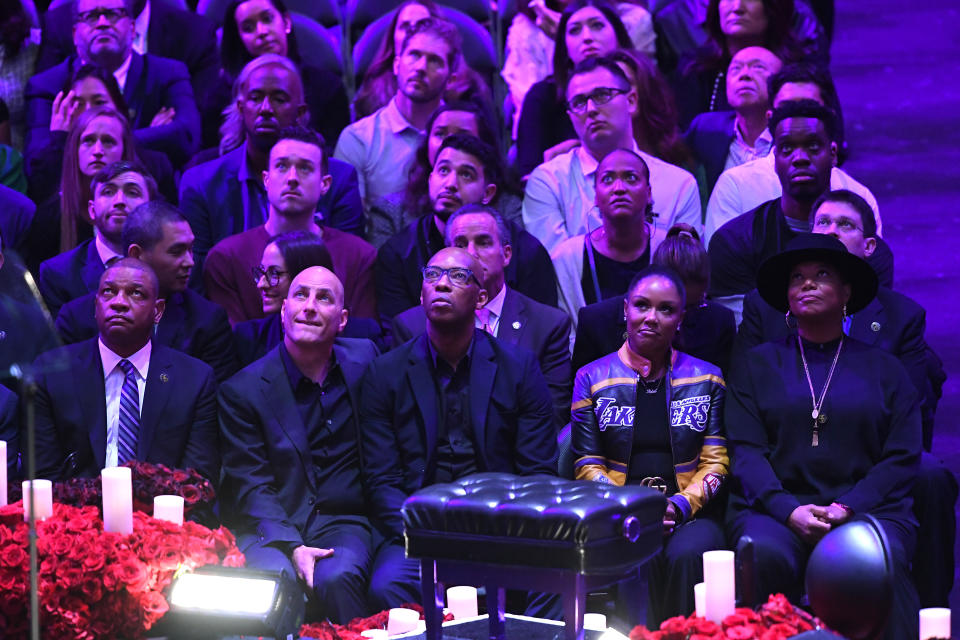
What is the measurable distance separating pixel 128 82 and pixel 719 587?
4512 millimetres

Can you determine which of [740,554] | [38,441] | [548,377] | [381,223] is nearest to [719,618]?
[740,554]

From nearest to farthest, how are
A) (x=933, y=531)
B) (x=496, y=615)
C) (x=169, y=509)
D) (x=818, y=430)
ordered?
(x=496, y=615) < (x=169, y=509) < (x=818, y=430) < (x=933, y=531)

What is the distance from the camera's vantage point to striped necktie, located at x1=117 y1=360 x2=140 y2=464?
4531 mm

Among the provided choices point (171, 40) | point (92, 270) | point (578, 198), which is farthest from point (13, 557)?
point (171, 40)

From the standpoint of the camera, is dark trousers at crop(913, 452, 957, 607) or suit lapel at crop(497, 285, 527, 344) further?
suit lapel at crop(497, 285, 527, 344)

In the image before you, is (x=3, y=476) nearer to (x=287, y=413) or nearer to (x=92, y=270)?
(x=287, y=413)

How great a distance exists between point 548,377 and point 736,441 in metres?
0.81

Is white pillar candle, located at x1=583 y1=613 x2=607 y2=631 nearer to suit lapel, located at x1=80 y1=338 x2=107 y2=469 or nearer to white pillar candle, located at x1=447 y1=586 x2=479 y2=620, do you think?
white pillar candle, located at x1=447 y1=586 x2=479 y2=620

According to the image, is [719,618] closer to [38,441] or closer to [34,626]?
[34,626]

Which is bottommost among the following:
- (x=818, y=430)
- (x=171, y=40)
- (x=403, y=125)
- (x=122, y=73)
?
(x=818, y=430)

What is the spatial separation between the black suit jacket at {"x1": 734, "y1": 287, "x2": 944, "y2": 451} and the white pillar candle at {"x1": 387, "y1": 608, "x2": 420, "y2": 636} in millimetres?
1561

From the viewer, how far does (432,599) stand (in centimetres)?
313

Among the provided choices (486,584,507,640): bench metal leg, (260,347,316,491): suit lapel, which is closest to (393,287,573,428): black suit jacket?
(260,347,316,491): suit lapel

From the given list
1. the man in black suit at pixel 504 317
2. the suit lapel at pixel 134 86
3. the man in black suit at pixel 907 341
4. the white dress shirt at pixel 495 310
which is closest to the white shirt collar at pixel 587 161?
the man in black suit at pixel 504 317
